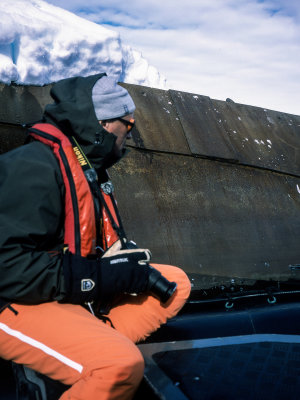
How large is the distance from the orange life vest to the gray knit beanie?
0.69ft

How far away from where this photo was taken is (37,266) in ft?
4.85

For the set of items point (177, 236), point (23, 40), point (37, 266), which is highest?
point (23, 40)

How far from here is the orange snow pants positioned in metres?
1.34

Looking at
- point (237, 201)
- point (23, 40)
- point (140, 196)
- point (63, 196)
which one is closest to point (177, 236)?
point (140, 196)

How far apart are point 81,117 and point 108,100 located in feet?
0.51

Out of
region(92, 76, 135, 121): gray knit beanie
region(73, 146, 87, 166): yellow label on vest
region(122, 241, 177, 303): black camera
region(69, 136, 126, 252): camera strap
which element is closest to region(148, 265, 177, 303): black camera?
region(122, 241, 177, 303): black camera

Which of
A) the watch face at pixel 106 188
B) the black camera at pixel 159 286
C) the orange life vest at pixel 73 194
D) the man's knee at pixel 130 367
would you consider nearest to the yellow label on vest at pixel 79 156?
the orange life vest at pixel 73 194

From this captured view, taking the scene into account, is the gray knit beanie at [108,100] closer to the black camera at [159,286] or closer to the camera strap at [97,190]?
the camera strap at [97,190]

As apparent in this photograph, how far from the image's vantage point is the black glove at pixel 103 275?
60.6 inches

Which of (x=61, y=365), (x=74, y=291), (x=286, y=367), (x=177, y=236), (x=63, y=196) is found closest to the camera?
(x=61, y=365)

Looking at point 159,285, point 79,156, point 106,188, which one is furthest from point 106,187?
point 159,285

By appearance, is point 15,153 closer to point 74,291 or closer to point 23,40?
point 74,291

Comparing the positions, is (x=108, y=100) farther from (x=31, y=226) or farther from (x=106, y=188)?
(x=31, y=226)

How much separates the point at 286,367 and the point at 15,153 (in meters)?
1.51
